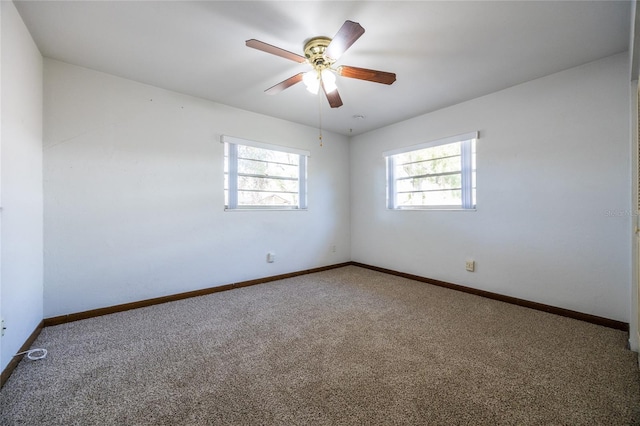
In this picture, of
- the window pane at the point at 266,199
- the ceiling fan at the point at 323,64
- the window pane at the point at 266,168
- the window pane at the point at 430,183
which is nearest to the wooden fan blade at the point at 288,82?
the ceiling fan at the point at 323,64

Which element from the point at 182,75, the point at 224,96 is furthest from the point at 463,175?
the point at 182,75

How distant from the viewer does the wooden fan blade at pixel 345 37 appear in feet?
4.89

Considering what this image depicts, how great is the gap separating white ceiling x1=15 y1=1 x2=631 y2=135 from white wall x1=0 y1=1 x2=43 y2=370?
0.25 meters

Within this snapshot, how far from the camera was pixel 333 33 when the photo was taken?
1935mm

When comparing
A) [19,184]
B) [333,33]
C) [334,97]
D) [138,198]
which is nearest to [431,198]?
[334,97]

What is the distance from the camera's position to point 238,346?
74.8 inches

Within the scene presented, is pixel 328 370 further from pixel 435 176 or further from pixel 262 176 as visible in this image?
pixel 435 176

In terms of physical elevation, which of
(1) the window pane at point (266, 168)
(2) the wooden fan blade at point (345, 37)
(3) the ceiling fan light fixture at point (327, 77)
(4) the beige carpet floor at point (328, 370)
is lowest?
(4) the beige carpet floor at point (328, 370)

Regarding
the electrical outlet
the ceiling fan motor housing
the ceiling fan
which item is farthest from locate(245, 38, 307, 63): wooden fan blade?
the electrical outlet

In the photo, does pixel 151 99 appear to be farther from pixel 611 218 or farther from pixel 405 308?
pixel 611 218

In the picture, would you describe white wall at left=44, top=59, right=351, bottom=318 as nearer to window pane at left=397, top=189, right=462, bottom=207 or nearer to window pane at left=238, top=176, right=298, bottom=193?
window pane at left=238, top=176, right=298, bottom=193

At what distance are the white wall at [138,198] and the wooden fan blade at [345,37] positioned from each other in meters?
2.03

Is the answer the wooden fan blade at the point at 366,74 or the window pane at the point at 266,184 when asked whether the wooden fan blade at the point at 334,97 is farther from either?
the window pane at the point at 266,184

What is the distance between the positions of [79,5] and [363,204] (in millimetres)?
3842
